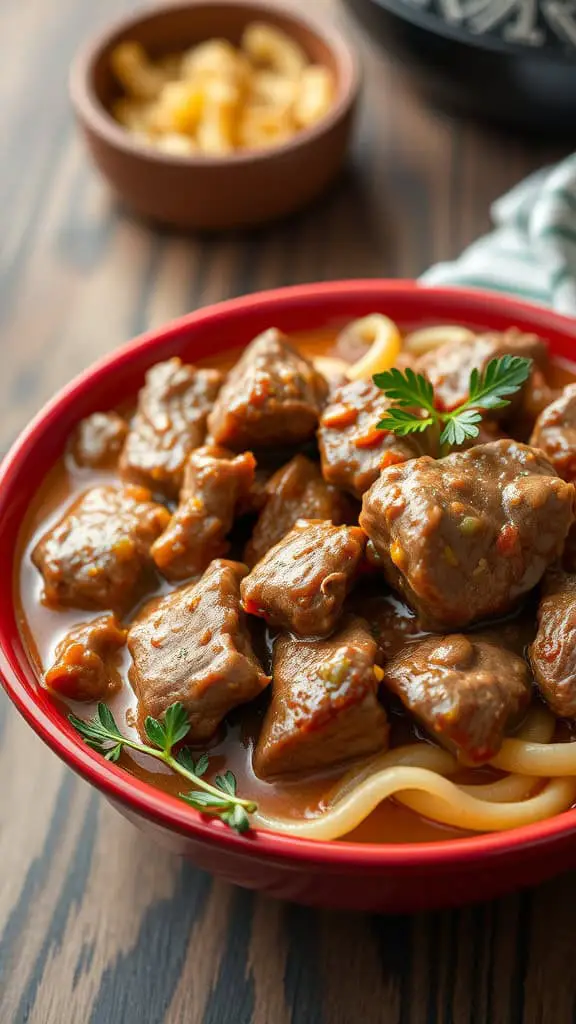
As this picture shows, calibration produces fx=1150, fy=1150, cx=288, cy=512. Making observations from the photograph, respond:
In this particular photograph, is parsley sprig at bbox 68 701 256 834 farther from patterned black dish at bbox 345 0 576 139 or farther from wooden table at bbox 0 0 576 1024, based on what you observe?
patterned black dish at bbox 345 0 576 139

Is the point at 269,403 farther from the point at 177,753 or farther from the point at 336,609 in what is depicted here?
the point at 177,753

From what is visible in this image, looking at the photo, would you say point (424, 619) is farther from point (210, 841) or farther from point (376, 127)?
point (376, 127)

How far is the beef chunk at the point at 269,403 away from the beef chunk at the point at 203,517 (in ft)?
0.42

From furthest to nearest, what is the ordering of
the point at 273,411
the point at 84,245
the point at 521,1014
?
1. the point at 84,245
2. the point at 273,411
3. the point at 521,1014

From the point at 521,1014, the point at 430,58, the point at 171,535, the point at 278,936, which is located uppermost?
Result: the point at 171,535

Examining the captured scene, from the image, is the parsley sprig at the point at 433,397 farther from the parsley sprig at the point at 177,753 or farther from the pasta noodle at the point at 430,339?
the parsley sprig at the point at 177,753

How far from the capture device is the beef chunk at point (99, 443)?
13.6 feet

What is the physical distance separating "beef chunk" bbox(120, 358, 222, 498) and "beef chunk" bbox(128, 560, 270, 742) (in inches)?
21.7

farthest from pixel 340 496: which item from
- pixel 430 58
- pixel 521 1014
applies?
pixel 430 58

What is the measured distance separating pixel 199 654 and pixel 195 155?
3.22 metres

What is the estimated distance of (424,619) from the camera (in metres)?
3.32

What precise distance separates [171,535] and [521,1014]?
178 cm

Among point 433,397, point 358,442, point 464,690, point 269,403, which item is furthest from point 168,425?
point 464,690

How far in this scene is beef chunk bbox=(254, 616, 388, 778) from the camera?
3074 mm
